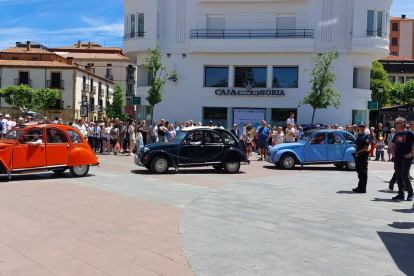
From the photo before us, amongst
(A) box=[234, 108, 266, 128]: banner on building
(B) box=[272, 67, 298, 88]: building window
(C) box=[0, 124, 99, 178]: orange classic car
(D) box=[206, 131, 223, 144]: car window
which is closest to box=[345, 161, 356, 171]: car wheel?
(D) box=[206, 131, 223, 144]: car window

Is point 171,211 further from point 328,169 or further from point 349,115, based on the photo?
point 349,115

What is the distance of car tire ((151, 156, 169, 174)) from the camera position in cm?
1409

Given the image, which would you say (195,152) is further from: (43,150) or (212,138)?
(43,150)

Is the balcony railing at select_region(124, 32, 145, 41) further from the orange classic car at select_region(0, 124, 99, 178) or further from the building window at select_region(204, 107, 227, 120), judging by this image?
the orange classic car at select_region(0, 124, 99, 178)

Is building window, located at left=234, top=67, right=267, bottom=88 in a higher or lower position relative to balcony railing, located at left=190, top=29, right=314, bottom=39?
lower

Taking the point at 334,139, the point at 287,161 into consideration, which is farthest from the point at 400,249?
the point at 334,139

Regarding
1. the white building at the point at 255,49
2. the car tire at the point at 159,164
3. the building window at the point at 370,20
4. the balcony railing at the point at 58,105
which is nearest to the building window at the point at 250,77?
the white building at the point at 255,49

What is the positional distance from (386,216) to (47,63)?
2470 inches

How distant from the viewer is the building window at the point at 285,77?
97.8 feet

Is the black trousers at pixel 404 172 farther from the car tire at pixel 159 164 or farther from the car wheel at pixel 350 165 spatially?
the car tire at pixel 159 164

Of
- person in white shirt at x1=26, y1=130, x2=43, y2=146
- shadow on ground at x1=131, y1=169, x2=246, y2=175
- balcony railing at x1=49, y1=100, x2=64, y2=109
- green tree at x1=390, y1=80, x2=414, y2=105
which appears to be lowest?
shadow on ground at x1=131, y1=169, x2=246, y2=175

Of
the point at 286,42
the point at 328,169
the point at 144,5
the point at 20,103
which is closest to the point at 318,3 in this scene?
the point at 286,42

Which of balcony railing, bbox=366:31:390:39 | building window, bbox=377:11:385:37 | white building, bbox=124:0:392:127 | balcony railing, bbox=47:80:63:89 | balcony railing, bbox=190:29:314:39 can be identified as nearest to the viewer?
balcony railing, bbox=366:31:390:39

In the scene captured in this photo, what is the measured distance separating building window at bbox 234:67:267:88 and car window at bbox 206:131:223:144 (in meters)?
15.8
